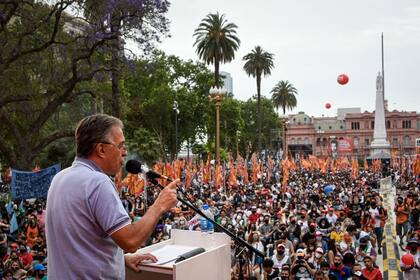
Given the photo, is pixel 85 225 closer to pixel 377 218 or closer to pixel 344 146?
pixel 377 218

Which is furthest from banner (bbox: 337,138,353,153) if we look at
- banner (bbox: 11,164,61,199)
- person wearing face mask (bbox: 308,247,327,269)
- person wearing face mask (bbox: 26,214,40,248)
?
person wearing face mask (bbox: 308,247,327,269)

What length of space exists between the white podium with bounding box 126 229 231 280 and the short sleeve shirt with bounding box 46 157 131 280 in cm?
39

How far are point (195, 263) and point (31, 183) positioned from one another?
472 inches

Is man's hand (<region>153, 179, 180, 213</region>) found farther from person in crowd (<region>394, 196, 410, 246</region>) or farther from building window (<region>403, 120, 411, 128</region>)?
building window (<region>403, 120, 411, 128</region>)

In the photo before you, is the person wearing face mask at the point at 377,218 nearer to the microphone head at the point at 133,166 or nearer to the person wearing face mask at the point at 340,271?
the person wearing face mask at the point at 340,271

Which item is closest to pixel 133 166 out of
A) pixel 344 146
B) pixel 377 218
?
pixel 377 218

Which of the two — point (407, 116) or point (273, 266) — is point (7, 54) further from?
point (407, 116)

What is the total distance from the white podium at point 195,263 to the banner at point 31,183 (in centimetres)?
1114

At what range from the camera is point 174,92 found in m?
46.5

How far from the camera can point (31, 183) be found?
13.4 metres

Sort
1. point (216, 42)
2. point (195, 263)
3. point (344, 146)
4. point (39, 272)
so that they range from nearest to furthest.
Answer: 1. point (195, 263)
2. point (39, 272)
3. point (216, 42)
4. point (344, 146)

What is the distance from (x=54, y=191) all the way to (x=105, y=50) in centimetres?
1504

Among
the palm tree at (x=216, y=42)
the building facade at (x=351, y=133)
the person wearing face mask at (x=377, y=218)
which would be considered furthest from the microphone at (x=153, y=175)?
the building facade at (x=351, y=133)

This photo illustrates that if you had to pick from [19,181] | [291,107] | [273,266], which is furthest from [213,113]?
[273,266]
